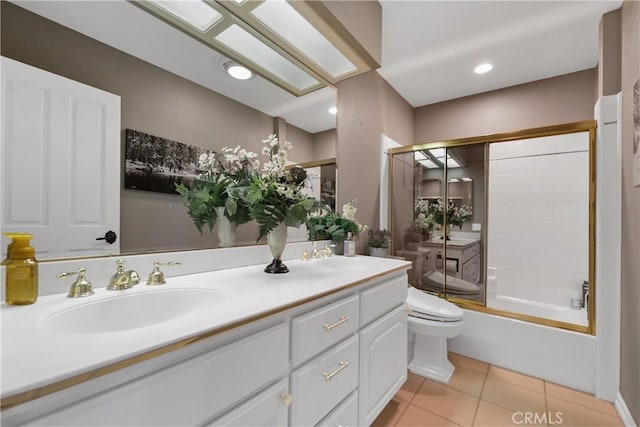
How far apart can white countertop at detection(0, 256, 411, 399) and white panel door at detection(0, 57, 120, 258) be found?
218mm

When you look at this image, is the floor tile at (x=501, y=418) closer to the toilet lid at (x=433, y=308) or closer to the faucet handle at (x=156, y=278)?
the toilet lid at (x=433, y=308)

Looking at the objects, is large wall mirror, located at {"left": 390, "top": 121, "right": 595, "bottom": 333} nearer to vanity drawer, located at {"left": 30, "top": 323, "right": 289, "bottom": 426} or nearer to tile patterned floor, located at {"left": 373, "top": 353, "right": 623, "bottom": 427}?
tile patterned floor, located at {"left": 373, "top": 353, "right": 623, "bottom": 427}

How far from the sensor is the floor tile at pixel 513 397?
1.55 m

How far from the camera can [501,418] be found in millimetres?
1450

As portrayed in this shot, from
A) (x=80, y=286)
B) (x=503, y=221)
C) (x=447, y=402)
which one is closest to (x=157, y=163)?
(x=80, y=286)

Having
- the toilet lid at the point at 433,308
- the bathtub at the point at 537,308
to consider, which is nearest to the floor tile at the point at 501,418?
the toilet lid at the point at 433,308

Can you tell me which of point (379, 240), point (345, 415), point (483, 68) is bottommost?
point (345, 415)

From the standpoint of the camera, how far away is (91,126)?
0.89 metres

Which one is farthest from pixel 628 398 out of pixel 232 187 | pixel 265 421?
pixel 232 187

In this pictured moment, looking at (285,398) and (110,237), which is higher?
(110,237)

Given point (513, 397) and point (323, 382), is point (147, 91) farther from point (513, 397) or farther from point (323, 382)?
point (513, 397)

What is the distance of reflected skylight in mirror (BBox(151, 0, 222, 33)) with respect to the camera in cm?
110

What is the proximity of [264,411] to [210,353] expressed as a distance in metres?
0.27

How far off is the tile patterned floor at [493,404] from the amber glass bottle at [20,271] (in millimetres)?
1616
